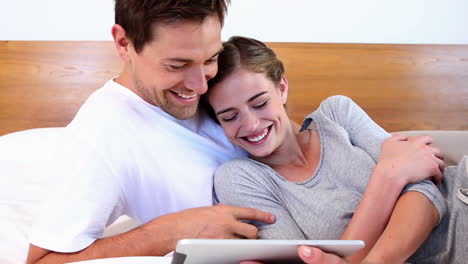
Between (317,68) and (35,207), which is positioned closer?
(35,207)

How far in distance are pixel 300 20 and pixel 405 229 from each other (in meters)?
1.41

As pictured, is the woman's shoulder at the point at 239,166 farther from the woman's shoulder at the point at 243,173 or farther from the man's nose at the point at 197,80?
the man's nose at the point at 197,80

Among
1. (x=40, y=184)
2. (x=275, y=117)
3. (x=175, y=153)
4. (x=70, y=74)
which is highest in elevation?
(x=275, y=117)

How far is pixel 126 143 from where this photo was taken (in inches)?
50.6

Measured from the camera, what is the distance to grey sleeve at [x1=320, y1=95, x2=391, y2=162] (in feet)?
4.58

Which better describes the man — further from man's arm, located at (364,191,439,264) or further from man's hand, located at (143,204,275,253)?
man's arm, located at (364,191,439,264)

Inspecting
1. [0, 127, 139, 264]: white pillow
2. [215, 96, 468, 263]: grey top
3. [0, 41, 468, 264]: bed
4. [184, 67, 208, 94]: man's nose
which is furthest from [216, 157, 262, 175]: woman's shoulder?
[0, 41, 468, 264]: bed

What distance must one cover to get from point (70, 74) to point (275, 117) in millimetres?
1232

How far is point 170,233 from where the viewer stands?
1188 millimetres

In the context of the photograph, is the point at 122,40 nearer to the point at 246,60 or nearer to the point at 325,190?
the point at 246,60

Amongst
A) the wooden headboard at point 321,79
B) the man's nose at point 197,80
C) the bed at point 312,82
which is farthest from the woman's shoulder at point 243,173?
the wooden headboard at point 321,79

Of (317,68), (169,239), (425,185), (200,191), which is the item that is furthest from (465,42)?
(169,239)

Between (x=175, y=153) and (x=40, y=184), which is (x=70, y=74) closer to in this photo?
(x=40, y=184)

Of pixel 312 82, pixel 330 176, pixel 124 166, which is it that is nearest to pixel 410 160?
pixel 330 176
